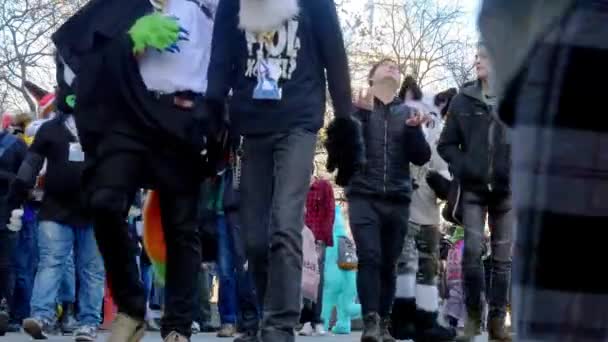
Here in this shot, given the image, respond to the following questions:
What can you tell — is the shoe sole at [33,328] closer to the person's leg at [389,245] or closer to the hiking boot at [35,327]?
the hiking boot at [35,327]

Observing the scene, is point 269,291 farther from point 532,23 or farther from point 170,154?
point 532,23

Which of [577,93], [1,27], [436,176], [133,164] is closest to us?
[577,93]

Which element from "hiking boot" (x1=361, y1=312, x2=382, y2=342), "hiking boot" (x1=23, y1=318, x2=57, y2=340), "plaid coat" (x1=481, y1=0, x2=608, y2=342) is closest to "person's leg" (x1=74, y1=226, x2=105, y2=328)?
"hiking boot" (x1=23, y1=318, x2=57, y2=340)

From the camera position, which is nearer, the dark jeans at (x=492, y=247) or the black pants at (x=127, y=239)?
the black pants at (x=127, y=239)

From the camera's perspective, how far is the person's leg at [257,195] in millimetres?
6230

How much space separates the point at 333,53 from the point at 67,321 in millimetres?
7980

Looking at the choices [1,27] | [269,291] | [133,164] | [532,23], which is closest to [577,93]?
[532,23]

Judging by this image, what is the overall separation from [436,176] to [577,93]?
8.80 meters

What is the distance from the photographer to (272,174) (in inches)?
246

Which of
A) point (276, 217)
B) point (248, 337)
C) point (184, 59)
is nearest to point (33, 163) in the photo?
point (248, 337)

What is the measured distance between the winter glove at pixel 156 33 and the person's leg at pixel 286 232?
33.8 inches

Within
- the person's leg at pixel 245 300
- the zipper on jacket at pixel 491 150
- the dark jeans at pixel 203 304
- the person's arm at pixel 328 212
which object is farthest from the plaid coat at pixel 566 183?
the person's arm at pixel 328 212

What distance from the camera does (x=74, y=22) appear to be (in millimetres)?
6953

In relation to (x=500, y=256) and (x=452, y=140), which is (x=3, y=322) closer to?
(x=452, y=140)
